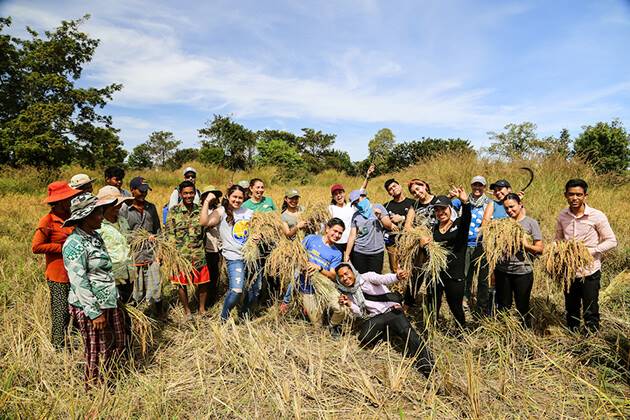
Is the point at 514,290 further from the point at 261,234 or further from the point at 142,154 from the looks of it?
the point at 142,154

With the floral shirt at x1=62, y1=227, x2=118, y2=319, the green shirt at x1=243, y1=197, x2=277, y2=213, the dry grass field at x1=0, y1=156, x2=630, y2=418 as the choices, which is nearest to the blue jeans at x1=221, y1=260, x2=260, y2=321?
the dry grass field at x1=0, y1=156, x2=630, y2=418

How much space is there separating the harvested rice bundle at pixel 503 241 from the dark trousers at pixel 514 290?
175 mm

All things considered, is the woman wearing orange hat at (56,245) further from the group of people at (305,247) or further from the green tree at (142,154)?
the green tree at (142,154)

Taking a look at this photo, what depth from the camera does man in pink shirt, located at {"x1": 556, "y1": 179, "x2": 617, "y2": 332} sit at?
303 cm

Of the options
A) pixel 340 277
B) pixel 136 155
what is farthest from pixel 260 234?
pixel 136 155

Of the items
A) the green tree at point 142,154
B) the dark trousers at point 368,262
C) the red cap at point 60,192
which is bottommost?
the dark trousers at point 368,262

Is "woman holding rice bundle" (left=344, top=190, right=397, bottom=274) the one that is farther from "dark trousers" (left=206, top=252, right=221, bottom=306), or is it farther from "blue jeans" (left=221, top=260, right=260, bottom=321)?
"dark trousers" (left=206, top=252, right=221, bottom=306)

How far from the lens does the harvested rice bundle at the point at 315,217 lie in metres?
4.40

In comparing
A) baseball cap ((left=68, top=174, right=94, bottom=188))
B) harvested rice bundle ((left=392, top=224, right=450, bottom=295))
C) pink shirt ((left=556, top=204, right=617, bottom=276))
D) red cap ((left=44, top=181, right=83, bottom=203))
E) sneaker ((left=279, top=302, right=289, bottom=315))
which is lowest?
sneaker ((left=279, top=302, right=289, bottom=315))

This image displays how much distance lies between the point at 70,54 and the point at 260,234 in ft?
58.9

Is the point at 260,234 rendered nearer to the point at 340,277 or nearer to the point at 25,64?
the point at 340,277

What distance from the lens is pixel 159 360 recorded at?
10.3ft

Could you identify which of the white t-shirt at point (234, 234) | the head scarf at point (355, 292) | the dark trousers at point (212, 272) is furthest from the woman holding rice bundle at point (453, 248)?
the dark trousers at point (212, 272)

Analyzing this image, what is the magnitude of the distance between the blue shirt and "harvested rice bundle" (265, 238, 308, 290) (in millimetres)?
81
